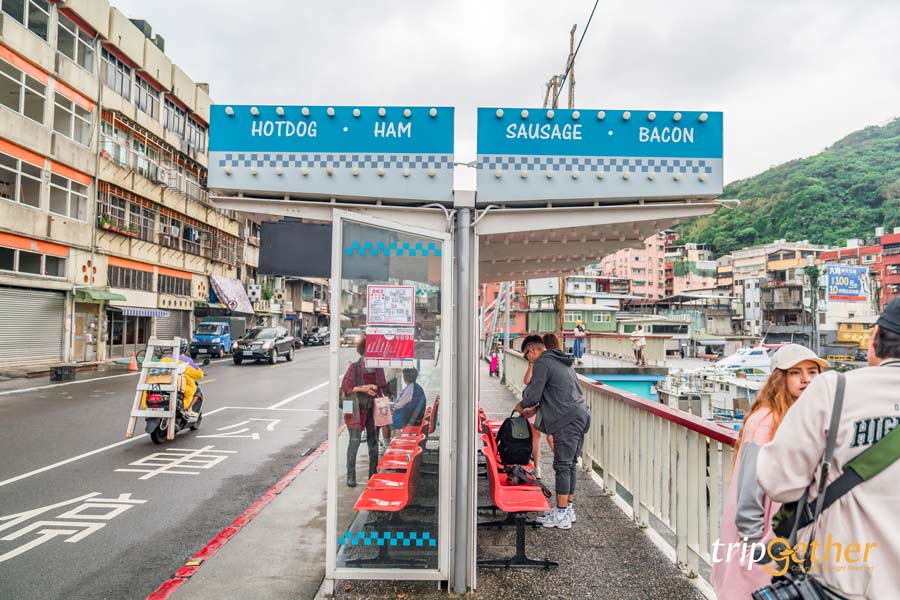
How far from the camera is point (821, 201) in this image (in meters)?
111

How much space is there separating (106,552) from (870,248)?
100756mm

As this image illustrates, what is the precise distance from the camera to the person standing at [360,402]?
3717 millimetres

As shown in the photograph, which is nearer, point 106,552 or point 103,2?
point 106,552

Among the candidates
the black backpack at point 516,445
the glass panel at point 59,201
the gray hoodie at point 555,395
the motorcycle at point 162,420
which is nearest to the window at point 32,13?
the glass panel at point 59,201

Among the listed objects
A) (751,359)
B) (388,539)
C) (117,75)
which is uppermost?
(117,75)

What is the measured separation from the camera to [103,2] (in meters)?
25.3

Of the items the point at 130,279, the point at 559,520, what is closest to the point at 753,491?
the point at 559,520

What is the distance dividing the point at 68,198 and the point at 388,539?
25.9 metres

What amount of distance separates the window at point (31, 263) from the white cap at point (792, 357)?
81.1ft

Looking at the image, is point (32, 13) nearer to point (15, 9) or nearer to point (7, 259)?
point (15, 9)

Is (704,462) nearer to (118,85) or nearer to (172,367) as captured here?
(172,367)

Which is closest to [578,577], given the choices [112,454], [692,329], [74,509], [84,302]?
[74,509]

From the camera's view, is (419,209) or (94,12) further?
(94,12)

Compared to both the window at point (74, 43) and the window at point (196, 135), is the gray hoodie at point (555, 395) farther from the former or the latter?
the window at point (196, 135)
